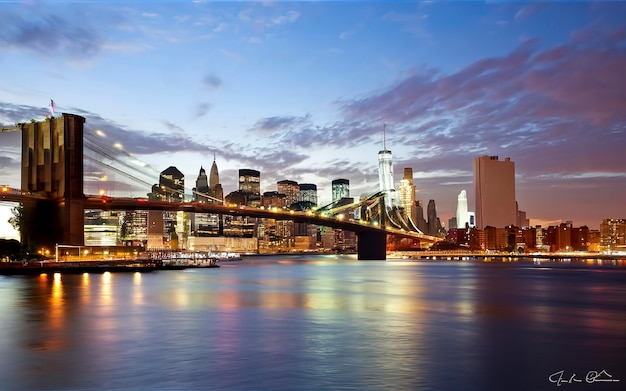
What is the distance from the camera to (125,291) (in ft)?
130

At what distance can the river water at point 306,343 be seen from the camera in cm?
1454

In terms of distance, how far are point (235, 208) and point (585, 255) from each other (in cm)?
12857

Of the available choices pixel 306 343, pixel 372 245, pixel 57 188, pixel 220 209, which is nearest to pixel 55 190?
pixel 57 188

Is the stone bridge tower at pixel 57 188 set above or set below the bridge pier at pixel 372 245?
above

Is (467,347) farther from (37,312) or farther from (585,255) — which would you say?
(585,255)

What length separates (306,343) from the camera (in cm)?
1981
